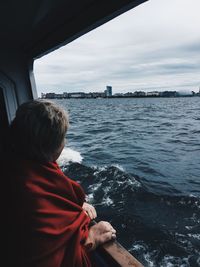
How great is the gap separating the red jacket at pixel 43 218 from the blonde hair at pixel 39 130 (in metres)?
0.06

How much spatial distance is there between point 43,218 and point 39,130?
41 cm

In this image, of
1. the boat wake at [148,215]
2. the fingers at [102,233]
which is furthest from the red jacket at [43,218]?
the boat wake at [148,215]

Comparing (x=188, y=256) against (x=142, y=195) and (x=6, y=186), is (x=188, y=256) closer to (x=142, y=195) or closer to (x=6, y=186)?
(x=142, y=195)

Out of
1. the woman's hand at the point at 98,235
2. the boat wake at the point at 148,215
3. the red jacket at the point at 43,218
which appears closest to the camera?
the red jacket at the point at 43,218

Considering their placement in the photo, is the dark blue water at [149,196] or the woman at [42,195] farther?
the dark blue water at [149,196]

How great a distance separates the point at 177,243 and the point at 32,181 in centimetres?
476

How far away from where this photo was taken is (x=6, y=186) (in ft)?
4.57

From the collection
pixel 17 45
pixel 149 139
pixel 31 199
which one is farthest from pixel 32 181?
pixel 149 139

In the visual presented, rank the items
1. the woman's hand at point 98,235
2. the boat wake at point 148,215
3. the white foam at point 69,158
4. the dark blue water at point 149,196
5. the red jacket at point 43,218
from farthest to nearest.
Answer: the white foam at point 69,158 < the dark blue water at point 149,196 < the boat wake at point 148,215 < the woman's hand at point 98,235 < the red jacket at point 43,218

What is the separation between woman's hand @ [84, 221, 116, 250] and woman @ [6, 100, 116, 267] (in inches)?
5.9

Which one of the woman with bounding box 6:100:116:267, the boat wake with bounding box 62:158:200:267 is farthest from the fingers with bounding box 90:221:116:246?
the boat wake with bounding box 62:158:200:267

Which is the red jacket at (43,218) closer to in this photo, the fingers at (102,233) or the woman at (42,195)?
the woman at (42,195)

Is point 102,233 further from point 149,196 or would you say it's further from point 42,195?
point 149,196

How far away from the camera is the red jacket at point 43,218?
4.43 ft
